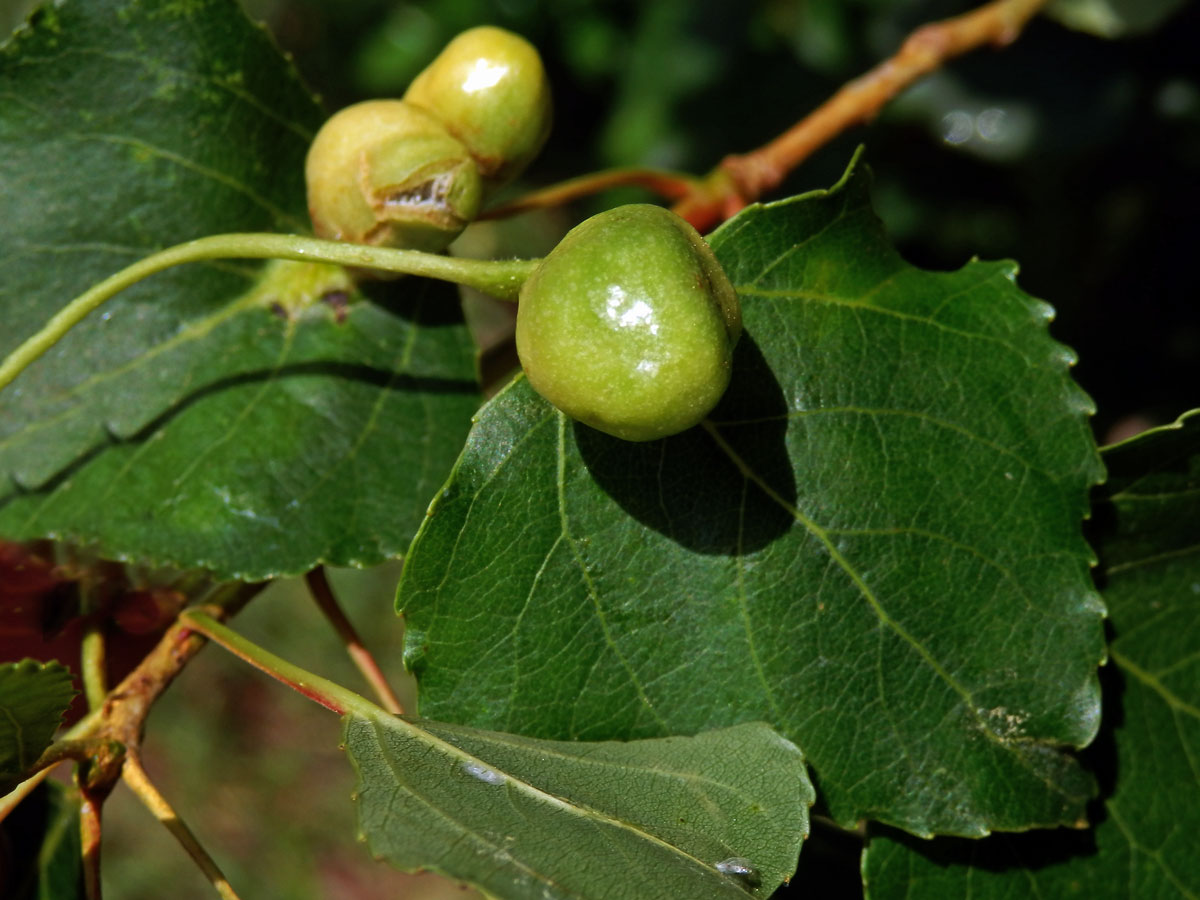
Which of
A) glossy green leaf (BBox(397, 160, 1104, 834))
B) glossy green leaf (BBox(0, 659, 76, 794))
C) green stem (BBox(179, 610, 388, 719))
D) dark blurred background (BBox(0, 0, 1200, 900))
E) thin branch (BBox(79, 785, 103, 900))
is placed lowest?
dark blurred background (BBox(0, 0, 1200, 900))

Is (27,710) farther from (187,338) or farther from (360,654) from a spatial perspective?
(187,338)

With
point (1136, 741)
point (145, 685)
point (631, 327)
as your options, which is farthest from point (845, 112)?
point (145, 685)

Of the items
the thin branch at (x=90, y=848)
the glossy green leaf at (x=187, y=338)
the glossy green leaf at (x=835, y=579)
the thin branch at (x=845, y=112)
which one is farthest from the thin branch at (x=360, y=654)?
the thin branch at (x=845, y=112)

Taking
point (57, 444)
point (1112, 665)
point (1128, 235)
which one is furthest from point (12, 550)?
point (1128, 235)

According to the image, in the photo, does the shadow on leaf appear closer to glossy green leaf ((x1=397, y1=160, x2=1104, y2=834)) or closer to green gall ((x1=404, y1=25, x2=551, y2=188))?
glossy green leaf ((x1=397, y1=160, x2=1104, y2=834))

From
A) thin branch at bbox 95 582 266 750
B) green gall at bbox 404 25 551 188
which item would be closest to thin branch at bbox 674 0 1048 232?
green gall at bbox 404 25 551 188

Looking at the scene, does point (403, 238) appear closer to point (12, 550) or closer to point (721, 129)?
point (12, 550)
